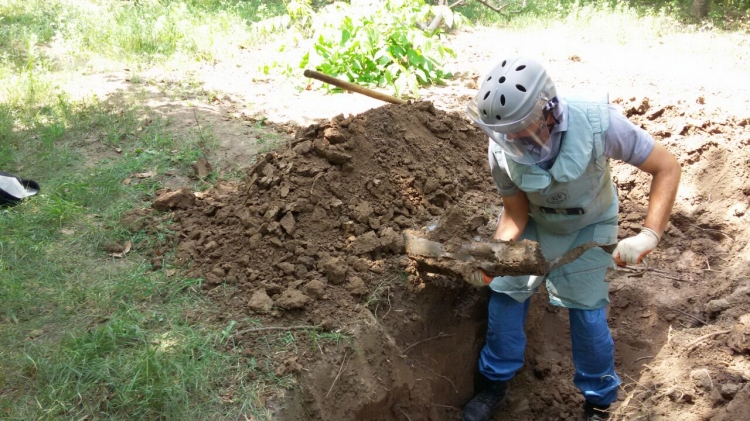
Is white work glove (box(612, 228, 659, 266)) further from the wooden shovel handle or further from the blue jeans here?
the wooden shovel handle

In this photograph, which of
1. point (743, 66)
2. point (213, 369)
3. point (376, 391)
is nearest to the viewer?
point (213, 369)

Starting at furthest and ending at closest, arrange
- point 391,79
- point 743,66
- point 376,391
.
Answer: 1. point 743,66
2. point 391,79
3. point 376,391

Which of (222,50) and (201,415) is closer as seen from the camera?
(201,415)

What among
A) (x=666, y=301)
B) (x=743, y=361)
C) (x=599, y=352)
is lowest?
(x=666, y=301)

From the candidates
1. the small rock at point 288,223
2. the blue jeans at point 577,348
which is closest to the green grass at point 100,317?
the small rock at point 288,223

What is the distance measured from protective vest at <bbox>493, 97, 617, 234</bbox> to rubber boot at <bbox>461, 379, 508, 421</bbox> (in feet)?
3.32

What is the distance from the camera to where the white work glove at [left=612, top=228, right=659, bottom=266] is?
2484 millimetres

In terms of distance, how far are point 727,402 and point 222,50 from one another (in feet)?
20.7

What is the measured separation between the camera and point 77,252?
11.1 ft

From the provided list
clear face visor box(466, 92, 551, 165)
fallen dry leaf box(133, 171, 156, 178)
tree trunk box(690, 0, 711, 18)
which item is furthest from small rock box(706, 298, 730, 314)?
tree trunk box(690, 0, 711, 18)

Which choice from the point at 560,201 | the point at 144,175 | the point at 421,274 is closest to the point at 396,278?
the point at 421,274

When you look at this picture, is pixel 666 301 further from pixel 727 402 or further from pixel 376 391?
pixel 376 391

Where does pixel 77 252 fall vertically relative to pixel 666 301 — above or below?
above

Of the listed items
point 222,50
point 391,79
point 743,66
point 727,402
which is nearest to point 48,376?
point 727,402
